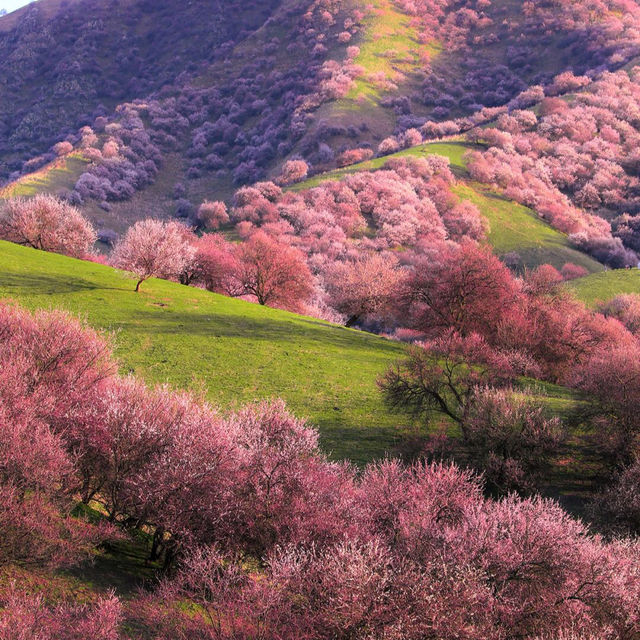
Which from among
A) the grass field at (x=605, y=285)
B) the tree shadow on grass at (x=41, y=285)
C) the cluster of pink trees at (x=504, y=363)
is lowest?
the grass field at (x=605, y=285)

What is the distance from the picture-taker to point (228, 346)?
3334 centimetres

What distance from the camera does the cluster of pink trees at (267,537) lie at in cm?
1010

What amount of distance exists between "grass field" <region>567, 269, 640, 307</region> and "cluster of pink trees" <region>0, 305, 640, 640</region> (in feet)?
167

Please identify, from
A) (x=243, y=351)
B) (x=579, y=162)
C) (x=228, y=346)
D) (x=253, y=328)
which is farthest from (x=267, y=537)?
(x=579, y=162)

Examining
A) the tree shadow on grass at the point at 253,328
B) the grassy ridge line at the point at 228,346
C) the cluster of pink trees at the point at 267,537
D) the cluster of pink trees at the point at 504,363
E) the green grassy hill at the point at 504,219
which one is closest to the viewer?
the cluster of pink trees at the point at 267,537

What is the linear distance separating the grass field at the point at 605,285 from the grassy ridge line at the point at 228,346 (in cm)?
3304

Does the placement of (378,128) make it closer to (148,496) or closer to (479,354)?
(479,354)

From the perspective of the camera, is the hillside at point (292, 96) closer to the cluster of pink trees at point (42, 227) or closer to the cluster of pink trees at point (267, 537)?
the cluster of pink trees at point (42, 227)

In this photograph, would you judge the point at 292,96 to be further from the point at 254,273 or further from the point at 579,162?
the point at 254,273

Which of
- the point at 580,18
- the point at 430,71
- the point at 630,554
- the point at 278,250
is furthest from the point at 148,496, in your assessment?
the point at 580,18

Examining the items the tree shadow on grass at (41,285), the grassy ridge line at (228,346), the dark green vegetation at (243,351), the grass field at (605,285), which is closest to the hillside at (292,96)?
the grass field at (605,285)

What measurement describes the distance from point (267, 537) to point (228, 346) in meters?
20.5

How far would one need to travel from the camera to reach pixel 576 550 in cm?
1246

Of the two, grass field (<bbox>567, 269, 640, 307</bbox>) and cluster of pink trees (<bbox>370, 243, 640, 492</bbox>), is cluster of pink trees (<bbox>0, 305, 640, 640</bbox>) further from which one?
grass field (<bbox>567, 269, 640, 307</bbox>)
